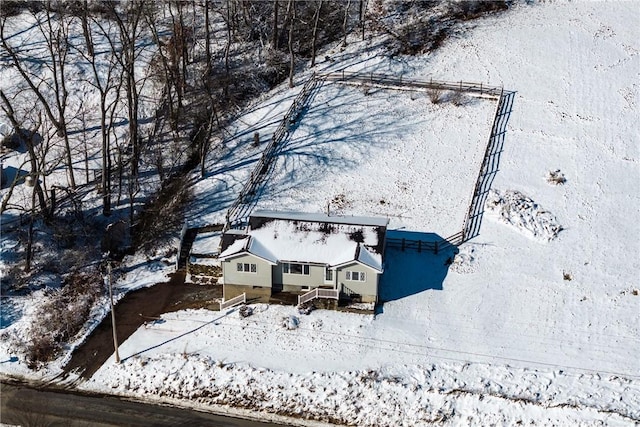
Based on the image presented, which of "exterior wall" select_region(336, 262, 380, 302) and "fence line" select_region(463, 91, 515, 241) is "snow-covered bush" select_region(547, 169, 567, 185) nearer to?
"fence line" select_region(463, 91, 515, 241)

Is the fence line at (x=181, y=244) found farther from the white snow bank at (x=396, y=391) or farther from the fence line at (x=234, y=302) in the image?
the white snow bank at (x=396, y=391)

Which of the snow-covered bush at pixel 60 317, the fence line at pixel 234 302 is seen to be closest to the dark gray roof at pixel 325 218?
the fence line at pixel 234 302

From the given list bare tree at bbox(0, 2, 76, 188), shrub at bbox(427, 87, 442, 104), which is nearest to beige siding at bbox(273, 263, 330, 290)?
bare tree at bbox(0, 2, 76, 188)

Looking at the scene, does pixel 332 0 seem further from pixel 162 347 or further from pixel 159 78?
pixel 162 347

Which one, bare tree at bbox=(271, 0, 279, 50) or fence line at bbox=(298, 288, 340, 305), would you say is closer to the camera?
fence line at bbox=(298, 288, 340, 305)

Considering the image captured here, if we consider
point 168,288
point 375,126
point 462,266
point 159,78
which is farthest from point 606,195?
point 159,78

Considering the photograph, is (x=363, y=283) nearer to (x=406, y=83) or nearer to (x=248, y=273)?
(x=248, y=273)

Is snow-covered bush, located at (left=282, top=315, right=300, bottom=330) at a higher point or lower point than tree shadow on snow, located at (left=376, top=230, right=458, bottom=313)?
lower
